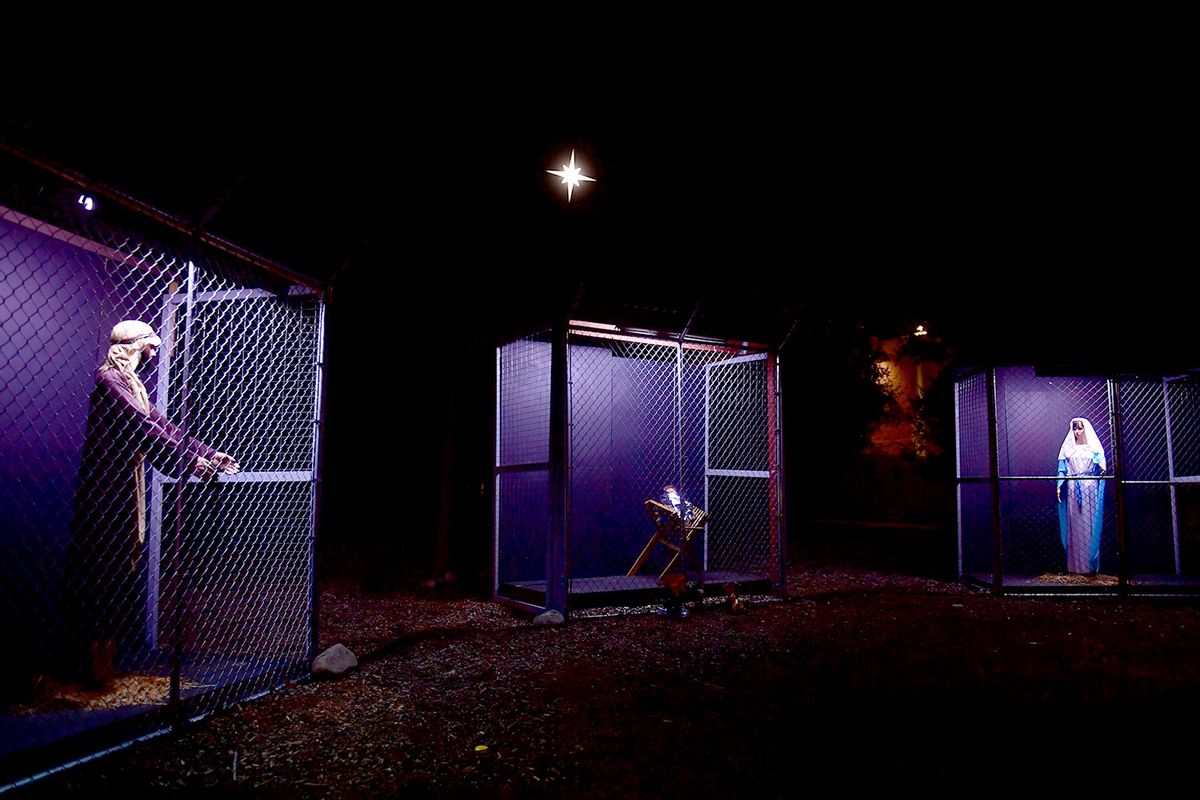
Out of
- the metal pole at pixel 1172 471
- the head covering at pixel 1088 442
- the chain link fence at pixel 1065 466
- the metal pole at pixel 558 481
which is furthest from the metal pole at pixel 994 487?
the metal pole at pixel 558 481

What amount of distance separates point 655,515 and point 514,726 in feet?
13.3

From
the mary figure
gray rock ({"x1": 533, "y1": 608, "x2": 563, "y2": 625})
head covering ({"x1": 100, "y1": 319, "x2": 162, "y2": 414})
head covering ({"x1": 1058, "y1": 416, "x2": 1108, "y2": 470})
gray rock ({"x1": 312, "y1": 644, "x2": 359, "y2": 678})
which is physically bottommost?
gray rock ({"x1": 533, "y1": 608, "x2": 563, "y2": 625})

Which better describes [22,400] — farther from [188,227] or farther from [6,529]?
[188,227]

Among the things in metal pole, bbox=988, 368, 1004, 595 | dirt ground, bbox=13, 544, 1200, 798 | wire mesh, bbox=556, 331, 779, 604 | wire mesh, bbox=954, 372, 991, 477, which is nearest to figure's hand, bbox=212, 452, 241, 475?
dirt ground, bbox=13, 544, 1200, 798

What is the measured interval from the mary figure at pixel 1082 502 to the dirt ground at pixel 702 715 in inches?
80.8

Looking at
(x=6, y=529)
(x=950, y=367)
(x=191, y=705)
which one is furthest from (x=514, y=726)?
(x=950, y=367)

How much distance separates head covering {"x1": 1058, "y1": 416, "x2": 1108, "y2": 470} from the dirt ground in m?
2.57

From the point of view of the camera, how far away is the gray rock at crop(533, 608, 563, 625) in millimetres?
5800

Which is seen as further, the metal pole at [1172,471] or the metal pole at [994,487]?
the metal pole at [1172,471]

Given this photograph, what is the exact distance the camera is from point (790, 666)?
14.9 feet

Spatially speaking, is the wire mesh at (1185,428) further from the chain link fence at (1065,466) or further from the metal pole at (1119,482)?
the metal pole at (1119,482)

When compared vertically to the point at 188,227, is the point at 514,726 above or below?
below

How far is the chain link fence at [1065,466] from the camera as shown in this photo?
27.5 ft

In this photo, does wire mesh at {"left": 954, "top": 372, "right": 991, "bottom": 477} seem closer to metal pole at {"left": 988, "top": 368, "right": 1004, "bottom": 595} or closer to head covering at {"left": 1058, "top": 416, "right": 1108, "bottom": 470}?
head covering at {"left": 1058, "top": 416, "right": 1108, "bottom": 470}
